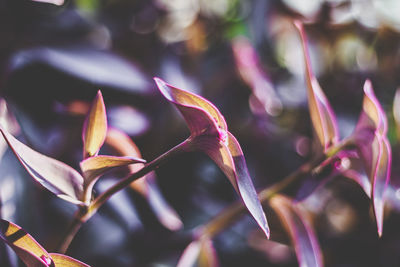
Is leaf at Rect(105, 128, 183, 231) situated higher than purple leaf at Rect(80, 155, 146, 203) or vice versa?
purple leaf at Rect(80, 155, 146, 203)

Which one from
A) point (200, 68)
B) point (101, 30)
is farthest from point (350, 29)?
point (101, 30)

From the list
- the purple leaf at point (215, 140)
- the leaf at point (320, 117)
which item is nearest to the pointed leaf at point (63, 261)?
the purple leaf at point (215, 140)

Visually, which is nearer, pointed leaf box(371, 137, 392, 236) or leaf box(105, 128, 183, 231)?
pointed leaf box(371, 137, 392, 236)

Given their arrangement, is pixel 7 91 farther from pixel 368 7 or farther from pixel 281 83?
pixel 368 7

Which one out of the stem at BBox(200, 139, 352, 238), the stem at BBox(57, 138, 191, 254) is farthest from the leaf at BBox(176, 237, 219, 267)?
the stem at BBox(57, 138, 191, 254)

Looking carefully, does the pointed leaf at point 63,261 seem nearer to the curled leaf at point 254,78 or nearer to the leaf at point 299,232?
the leaf at point 299,232

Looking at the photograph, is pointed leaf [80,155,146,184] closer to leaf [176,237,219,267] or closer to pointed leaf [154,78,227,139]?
pointed leaf [154,78,227,139]

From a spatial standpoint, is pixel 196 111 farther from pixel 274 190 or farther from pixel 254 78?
pixel 254 78
